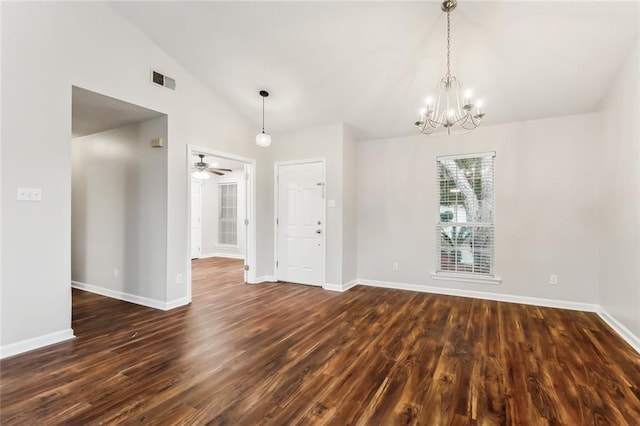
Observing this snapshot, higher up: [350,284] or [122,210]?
[122,210]

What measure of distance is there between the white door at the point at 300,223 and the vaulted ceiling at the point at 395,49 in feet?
4.12

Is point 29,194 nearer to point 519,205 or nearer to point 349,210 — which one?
point 349,210

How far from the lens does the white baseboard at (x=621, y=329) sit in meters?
2.80

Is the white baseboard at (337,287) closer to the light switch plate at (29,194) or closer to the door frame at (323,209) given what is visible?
the door frame at (323,209)

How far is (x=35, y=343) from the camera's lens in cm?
277

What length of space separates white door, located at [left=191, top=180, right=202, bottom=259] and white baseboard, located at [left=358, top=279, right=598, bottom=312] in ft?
17.2

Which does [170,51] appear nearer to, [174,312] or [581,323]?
[174,312]

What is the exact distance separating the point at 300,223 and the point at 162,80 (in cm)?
288

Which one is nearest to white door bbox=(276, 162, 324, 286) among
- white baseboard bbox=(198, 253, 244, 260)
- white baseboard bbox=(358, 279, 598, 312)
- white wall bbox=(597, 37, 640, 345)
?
white baseboard bbox=(358, 279, 598, 312)

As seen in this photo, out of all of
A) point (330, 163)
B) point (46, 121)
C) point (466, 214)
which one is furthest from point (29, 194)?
point (466, 214)

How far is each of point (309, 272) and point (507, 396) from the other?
347 cm

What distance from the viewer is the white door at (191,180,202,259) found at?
855 centimetres

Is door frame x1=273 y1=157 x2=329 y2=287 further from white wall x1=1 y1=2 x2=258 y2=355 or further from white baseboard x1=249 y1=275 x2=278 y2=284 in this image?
white wall x1=1 y1=2 x2=258 y2=355

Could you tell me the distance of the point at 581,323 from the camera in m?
3.45
